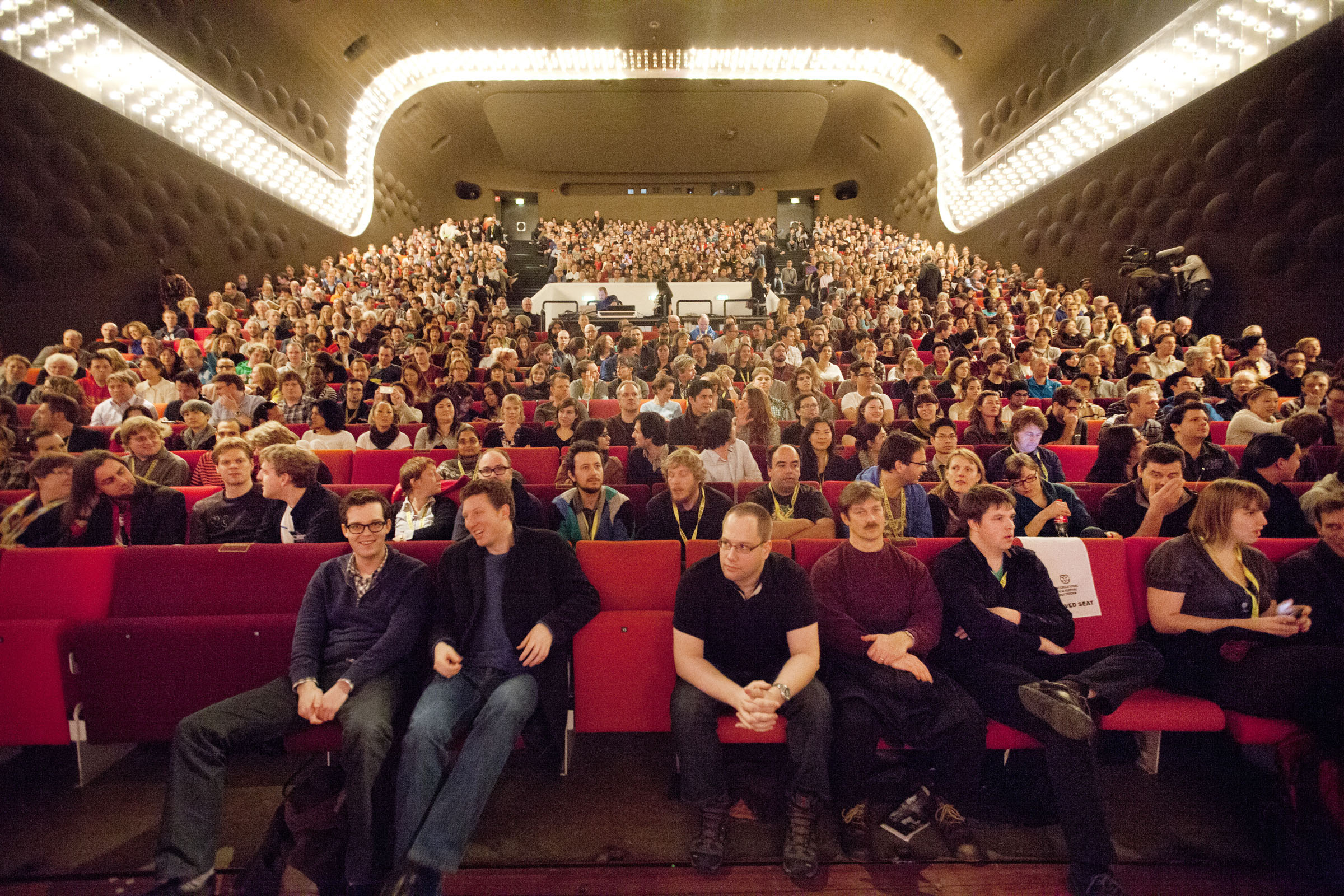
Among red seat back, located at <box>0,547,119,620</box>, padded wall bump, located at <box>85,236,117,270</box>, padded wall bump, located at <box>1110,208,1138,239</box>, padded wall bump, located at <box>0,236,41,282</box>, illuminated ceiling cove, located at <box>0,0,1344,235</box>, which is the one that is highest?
illuminated ceiling cove, located at <box>0,0,1344,235</box>

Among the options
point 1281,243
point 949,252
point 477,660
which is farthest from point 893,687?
Result: point 949,252

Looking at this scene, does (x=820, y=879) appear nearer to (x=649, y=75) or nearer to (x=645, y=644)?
(x=645, y=644)

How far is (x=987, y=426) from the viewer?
3.84 meters

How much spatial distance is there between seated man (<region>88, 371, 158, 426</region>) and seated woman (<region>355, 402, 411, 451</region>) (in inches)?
68.7

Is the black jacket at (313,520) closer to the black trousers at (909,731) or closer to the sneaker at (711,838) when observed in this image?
the sneaker at (711,838)

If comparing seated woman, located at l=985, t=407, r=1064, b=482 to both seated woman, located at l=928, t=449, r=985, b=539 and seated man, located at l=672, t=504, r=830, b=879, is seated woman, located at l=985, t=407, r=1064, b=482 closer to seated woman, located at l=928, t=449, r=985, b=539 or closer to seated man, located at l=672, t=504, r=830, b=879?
seated woman, located at l=928, t=449, r=985, b=539

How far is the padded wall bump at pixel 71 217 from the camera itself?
650cm

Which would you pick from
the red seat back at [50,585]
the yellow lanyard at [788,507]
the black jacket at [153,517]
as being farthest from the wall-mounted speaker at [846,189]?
the red seat back at [50,585]

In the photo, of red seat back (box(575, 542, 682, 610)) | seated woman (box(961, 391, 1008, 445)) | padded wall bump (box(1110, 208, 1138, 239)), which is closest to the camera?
red seat back (box(575, 542, 682, 610))

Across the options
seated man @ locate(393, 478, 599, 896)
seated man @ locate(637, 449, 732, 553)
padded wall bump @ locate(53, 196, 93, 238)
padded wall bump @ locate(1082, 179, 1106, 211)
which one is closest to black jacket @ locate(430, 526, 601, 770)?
seated man @ locate(393, 478, 599, 896)

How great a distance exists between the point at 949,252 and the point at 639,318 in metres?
6.30

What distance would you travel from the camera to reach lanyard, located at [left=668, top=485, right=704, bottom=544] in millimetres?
2572

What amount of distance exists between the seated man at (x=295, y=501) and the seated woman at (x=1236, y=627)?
3.19 meters

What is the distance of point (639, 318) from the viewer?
36.7ft
